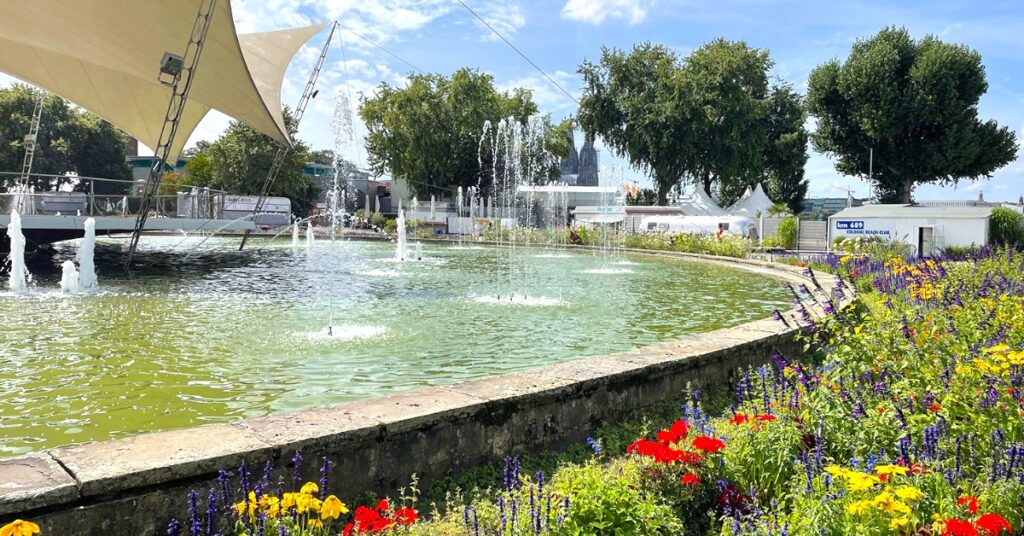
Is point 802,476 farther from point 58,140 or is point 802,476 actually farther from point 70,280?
point 58,140

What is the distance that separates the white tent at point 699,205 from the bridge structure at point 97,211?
31266mm

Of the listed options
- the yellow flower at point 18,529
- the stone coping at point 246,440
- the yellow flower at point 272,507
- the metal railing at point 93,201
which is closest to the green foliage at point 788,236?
the metal railing at point 93,201

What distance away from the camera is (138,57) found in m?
18.4

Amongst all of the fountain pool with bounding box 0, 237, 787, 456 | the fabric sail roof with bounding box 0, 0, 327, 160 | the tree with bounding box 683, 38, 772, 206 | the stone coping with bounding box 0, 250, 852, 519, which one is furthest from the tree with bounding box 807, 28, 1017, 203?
the stone coping with bounding box 0, 250, 852, 519

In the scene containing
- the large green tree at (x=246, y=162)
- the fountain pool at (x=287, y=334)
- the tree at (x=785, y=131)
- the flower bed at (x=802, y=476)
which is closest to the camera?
the flower bed at (x=802, y=476)

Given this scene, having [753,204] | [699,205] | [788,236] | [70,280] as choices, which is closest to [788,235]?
[788,236]

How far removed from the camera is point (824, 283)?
12969mm

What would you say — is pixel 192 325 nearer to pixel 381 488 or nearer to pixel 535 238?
pixel 381 488

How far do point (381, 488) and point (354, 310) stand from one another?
296 inches

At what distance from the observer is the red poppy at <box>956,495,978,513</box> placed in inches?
110

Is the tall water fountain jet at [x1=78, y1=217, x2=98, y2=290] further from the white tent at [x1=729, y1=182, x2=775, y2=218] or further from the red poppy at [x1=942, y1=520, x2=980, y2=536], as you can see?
the white tent at [x1=729, y1=182, x2=775, y2=218]

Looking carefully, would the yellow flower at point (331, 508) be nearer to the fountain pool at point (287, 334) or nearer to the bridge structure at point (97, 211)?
the fountain pool at point (287, 334)

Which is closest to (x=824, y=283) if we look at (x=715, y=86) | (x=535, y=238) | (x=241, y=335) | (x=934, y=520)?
(x=241, y=335)

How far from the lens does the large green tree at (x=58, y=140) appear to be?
4944cm
